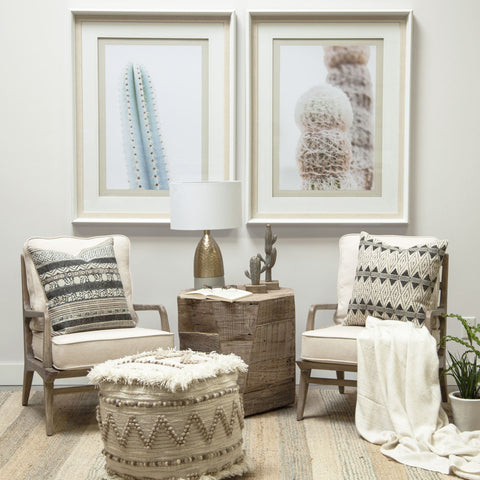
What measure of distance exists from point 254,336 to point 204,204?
0.71 metres

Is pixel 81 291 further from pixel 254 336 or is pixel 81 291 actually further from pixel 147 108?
pixel 147 108

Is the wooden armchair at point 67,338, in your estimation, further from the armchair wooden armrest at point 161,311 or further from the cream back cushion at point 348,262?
the cream back cushion at point 348,262

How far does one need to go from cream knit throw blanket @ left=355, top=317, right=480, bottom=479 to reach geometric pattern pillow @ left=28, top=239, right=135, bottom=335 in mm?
1235

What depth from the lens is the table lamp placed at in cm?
361

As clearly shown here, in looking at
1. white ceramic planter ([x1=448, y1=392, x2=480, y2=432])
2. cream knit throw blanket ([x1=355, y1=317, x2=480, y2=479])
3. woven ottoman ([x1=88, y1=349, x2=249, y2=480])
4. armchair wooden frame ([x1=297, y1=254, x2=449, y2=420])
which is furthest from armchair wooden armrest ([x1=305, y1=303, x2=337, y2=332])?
woven ottoman ([x1=88, y1=349, x2=249, y2=480])

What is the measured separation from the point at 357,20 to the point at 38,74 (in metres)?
1.86

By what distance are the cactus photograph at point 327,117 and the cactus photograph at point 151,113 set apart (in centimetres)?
50

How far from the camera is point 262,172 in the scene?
413 centimetres

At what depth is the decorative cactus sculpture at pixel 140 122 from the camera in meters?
4.10

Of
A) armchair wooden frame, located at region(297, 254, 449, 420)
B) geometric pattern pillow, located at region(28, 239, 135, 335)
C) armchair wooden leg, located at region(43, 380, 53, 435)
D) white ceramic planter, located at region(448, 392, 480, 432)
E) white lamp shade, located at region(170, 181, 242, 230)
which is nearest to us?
white ceramic planter, located at region(448, 392, 480, 432)

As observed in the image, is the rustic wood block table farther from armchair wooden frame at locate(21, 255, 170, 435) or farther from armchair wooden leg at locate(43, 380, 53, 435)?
armchair wooden leg at locate(43, 380, 53, 435)

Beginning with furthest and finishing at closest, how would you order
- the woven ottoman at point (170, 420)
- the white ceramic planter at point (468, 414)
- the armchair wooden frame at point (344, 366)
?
the armchair wooden frame at point (344, 366) < the white ceramic planter at point (468, 414) < the woven ottoman at point (170, 420)

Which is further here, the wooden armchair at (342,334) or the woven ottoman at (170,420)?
the wooden armchair at (342,334)

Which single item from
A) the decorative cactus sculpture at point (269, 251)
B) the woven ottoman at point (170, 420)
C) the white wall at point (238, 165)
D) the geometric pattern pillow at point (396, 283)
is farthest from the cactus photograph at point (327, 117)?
the woven ottoman at point (170, 420)
